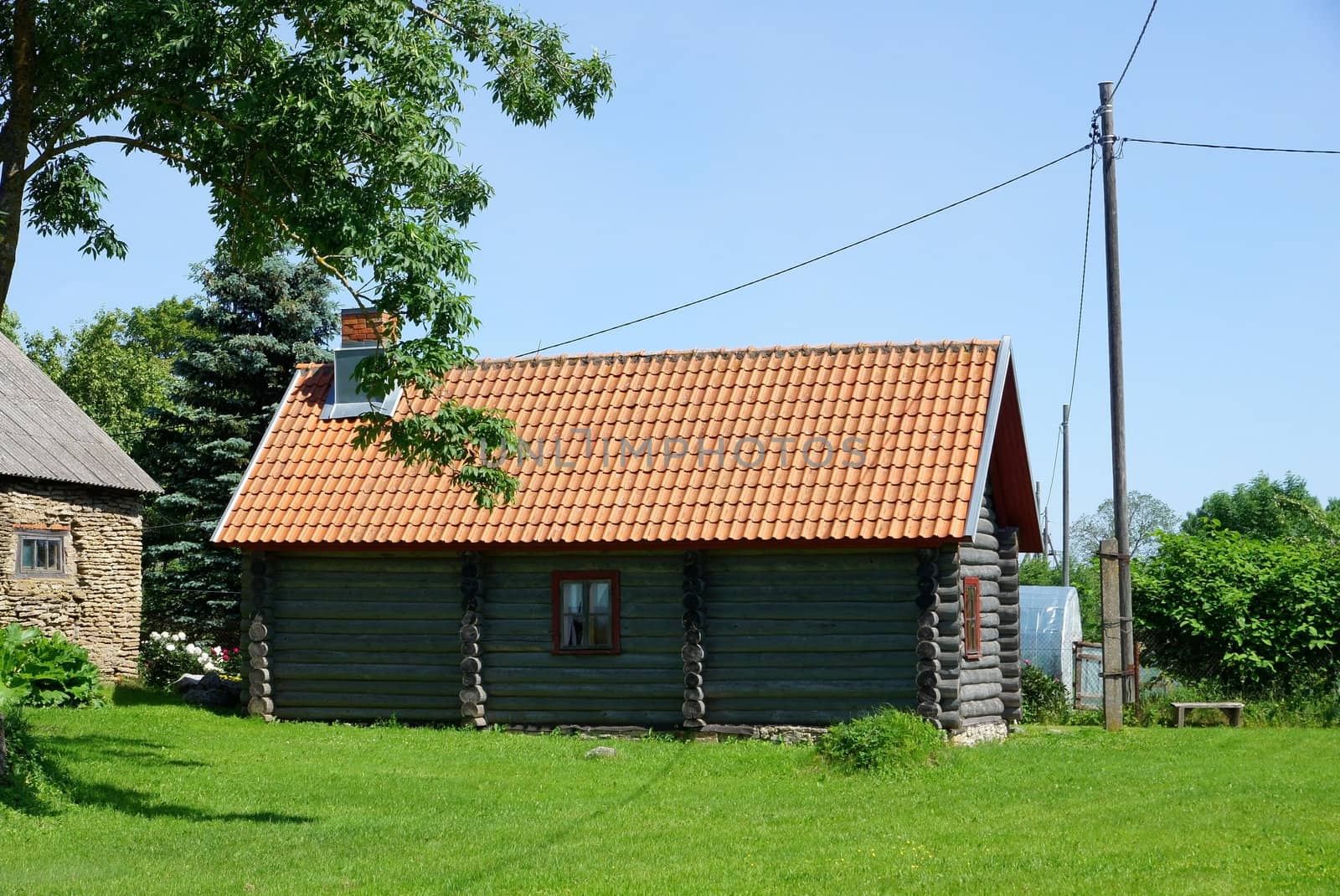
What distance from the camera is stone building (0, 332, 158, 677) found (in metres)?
26.1

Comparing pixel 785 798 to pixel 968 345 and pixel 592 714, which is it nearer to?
pixel 592 714

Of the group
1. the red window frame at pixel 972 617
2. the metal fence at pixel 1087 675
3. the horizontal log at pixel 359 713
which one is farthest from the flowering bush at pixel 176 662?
the metal fence at pixel 1087 675

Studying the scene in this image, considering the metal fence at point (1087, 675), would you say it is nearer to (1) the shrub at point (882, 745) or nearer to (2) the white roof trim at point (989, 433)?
(2) the white roof trim at point (989, 433)

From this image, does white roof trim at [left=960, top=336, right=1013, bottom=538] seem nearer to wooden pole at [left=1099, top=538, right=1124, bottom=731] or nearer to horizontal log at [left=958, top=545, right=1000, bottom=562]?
horizontal log at [left=958, top=545, right=1000, bottom=562]

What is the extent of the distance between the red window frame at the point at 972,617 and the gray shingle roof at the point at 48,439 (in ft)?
50.8

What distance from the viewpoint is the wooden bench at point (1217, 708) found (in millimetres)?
24312

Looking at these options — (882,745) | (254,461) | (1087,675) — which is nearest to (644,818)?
(882,745)

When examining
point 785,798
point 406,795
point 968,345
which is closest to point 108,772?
point 406,795

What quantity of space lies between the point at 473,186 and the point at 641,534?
530cm

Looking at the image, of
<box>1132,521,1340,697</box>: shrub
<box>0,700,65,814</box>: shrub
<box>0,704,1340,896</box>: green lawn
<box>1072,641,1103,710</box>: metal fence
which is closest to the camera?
<box>0,704,1340,896</box>: green lawn

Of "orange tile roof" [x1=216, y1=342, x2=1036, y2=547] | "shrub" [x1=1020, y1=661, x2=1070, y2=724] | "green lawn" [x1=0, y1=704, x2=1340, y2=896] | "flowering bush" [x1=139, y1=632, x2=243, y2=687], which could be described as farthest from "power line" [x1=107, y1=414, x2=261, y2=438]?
"shrub" [x1=1020, y1=661, x2=1070, y2=724]

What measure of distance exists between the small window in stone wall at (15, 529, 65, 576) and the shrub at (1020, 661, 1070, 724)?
17042mm

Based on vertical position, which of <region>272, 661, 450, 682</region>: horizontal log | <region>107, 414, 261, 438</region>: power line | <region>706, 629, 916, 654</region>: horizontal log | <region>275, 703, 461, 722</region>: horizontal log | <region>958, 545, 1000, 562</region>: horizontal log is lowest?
<region>275, 703, 461, 722</region>: horizontal log

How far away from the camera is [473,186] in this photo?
19.6m
